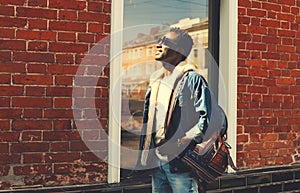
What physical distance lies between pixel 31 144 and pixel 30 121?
21 centimetres

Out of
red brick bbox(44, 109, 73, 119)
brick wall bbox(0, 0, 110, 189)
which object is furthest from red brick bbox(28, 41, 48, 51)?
red brick bbox(44, 109, 73, 119)

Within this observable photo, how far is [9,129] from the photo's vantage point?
14.4ft

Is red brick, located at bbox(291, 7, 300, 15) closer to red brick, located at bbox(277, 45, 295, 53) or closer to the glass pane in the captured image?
red brick, located at bbox(277, 45, 295, 53)

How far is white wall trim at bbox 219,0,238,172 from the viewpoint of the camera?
5645 millimetres

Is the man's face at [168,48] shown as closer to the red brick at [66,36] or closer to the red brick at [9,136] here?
the red brick at [66,36]

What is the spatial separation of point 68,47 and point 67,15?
0.97 feet

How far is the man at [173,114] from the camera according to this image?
155 inches

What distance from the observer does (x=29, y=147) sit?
14.6ft

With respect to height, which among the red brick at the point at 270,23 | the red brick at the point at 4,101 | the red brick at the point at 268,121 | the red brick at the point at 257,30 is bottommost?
the red brick at the point at 268,121

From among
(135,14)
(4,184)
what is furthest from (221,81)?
(4,184)

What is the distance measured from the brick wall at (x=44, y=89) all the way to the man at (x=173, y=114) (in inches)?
36.0

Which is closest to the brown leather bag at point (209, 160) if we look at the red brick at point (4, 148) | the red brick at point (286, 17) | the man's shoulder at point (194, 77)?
the man's shoulder at point (194, 77)

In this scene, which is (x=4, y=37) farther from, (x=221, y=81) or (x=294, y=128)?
(x=294, y=128)

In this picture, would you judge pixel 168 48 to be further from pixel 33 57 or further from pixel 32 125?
pixel 32 125
